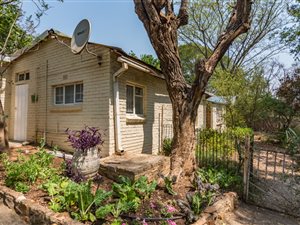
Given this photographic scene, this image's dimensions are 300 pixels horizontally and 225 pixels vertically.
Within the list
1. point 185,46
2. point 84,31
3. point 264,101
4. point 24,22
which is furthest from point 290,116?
point 185,46

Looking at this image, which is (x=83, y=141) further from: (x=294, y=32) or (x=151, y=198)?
(x=294, y=32)

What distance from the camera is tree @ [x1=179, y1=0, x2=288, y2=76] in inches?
806

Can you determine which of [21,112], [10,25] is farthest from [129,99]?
[21,112]

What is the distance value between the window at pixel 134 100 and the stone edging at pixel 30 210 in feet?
14.2

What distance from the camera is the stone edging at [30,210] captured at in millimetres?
3383

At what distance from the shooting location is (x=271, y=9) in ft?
66.4

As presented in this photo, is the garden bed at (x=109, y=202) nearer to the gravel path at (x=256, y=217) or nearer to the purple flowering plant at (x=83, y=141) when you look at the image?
the gravel path at (x=256, y=217)

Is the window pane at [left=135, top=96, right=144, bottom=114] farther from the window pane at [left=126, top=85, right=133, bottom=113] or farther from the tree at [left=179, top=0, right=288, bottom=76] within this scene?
the tree at [left=179, top=0, right=288, bottom=76]

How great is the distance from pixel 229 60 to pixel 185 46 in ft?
16.4

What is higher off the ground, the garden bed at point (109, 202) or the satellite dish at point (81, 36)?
the satellite dish at point (81, 36)

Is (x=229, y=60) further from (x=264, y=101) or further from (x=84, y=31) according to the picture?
(x=84, y=31)

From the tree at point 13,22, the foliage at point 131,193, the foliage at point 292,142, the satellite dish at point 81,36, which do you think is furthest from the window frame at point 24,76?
the foliage at point 292,142

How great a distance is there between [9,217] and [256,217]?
4.47m

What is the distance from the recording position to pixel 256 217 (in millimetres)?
4523
